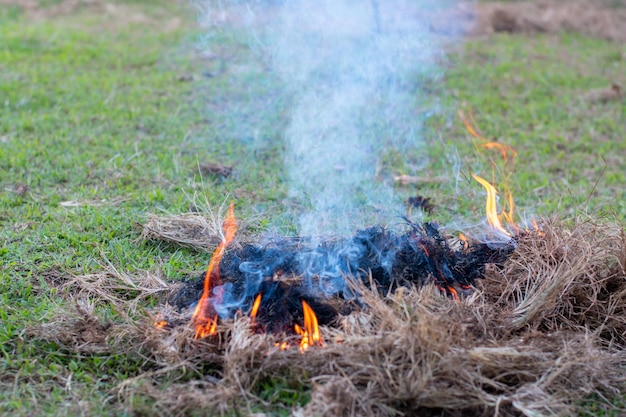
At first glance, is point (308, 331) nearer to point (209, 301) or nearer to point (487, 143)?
point (209, 301)

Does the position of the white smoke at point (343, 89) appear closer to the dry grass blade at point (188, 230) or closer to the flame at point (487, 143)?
the flame at point (487, 143)

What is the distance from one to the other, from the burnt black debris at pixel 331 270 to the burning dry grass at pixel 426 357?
0.49ft

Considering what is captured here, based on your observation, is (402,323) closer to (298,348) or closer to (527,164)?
(298,348)

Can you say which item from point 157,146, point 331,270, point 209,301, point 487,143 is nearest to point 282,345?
point 209,301

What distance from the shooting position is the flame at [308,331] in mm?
3158

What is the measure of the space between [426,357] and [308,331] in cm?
60

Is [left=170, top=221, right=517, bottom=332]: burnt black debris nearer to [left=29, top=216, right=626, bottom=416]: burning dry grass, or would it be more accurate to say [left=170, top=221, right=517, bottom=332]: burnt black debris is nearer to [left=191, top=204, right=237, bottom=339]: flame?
[left=191, top=204, right=237, bottom=339]: flame

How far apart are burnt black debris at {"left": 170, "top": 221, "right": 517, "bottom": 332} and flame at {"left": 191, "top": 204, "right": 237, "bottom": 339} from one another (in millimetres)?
41

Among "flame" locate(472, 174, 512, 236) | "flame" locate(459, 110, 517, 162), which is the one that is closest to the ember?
"flame" locate(472, 174, 512, 236)

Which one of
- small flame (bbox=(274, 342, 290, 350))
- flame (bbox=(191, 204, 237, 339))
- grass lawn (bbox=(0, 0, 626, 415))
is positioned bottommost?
grass lawn (bbox=(0, 0, 626, 415))

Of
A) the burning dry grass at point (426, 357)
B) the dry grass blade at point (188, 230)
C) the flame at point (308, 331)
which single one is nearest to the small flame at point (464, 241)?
the burning dry grass at point (426, 357)

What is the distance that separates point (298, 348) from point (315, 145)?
10.6 feet

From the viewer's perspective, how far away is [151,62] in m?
8.39

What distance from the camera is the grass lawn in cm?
353
